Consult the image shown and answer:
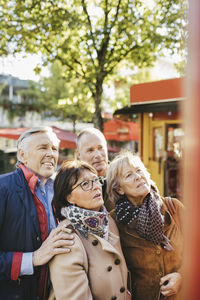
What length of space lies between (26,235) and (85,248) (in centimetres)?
44

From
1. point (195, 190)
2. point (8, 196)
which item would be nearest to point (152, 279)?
point (8, 196)

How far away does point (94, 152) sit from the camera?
2.70 metres

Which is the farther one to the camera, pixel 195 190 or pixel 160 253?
pixel 160 253

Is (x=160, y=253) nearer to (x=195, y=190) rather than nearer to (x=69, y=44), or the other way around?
(x=195, y=190)

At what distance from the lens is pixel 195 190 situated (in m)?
0.69

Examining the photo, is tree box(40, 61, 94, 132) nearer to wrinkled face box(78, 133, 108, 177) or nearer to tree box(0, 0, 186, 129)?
tree box(0, 0, 186, 129)

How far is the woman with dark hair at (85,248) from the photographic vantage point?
4.63ft

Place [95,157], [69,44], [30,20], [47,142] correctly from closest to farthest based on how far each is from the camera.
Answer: [47,142] < [95,157] < [30,20] < [69,44]

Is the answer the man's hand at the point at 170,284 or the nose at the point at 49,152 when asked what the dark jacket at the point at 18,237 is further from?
the man's hand at the point at 170,284

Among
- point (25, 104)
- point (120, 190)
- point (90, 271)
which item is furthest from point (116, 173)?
point (25, 104)

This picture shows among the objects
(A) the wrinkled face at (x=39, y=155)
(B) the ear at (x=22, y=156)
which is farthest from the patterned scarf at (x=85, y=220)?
(B) the ear at (x=22, y=156)

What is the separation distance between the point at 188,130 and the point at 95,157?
2.01m

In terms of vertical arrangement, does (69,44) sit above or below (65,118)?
above

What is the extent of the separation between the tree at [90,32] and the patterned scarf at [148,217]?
7.26 m
